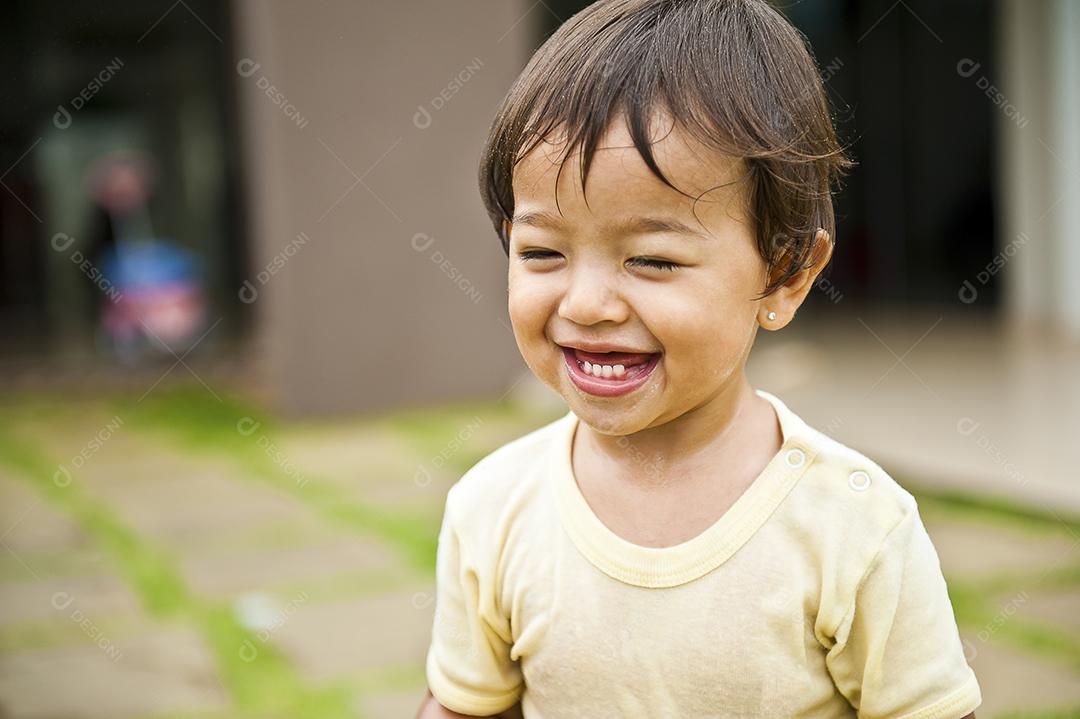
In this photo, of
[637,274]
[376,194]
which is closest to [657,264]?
[637,274]

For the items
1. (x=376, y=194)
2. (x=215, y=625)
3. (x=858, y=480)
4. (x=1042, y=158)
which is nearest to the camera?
(x=858, y=480)

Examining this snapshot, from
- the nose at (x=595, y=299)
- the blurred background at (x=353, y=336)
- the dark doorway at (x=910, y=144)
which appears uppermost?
the nose at (x=595, y=299)

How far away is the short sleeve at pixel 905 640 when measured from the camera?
1.38 m

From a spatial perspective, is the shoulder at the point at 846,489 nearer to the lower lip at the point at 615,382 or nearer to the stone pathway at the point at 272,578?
the lower lip at the point at 615,382

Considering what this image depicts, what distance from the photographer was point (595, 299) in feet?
4.40

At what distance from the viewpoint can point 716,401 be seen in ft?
4.89

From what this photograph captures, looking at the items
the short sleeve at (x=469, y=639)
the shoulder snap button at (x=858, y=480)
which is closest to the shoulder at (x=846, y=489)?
the shoulder snap button at (x=858, y=480)

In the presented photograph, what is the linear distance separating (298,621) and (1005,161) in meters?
7.54

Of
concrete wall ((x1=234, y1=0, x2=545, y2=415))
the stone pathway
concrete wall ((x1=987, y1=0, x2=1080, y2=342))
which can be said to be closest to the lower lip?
the stone pathway

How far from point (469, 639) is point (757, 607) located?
396 millimetres

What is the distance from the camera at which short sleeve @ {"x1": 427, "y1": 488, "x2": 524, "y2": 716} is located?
1552mm

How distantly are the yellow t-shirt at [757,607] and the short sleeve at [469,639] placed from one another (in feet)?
0.07

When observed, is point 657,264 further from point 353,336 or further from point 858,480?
point 353,336

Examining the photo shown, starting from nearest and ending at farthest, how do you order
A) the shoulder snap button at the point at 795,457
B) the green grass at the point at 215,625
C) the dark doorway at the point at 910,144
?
the shoulder snap button at the point at 795,457
the green grass at the point at 215,625
the dark doorway at the point at 910,144
